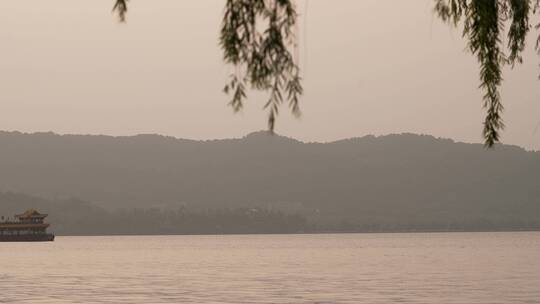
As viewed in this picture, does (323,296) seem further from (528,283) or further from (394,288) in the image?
(528,283)

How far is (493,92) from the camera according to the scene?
16828mm

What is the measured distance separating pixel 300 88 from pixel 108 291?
73.8m

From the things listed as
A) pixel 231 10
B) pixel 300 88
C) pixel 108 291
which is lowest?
pixel 108 291

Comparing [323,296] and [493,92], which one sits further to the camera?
[323,296]

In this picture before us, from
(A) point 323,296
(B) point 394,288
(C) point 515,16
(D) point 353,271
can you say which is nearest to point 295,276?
(D) point 353,271

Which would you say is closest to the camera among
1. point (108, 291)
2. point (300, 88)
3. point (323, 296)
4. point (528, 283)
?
point (300, 88)

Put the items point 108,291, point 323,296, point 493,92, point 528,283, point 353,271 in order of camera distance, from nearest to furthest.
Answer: point 493,92 < point 323,296 < point 108,291 < point 528,283 < point 353,271

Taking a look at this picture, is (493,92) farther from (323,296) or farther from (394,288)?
(394,288)

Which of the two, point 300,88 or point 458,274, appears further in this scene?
point 458,274

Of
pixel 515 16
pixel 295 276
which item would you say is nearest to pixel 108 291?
pixel 295 276

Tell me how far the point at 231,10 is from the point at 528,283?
85.1 metres

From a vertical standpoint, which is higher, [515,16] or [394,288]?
[515,16]

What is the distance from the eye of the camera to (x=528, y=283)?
9519cm

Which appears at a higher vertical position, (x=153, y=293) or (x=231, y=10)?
(x=231, y=10)
